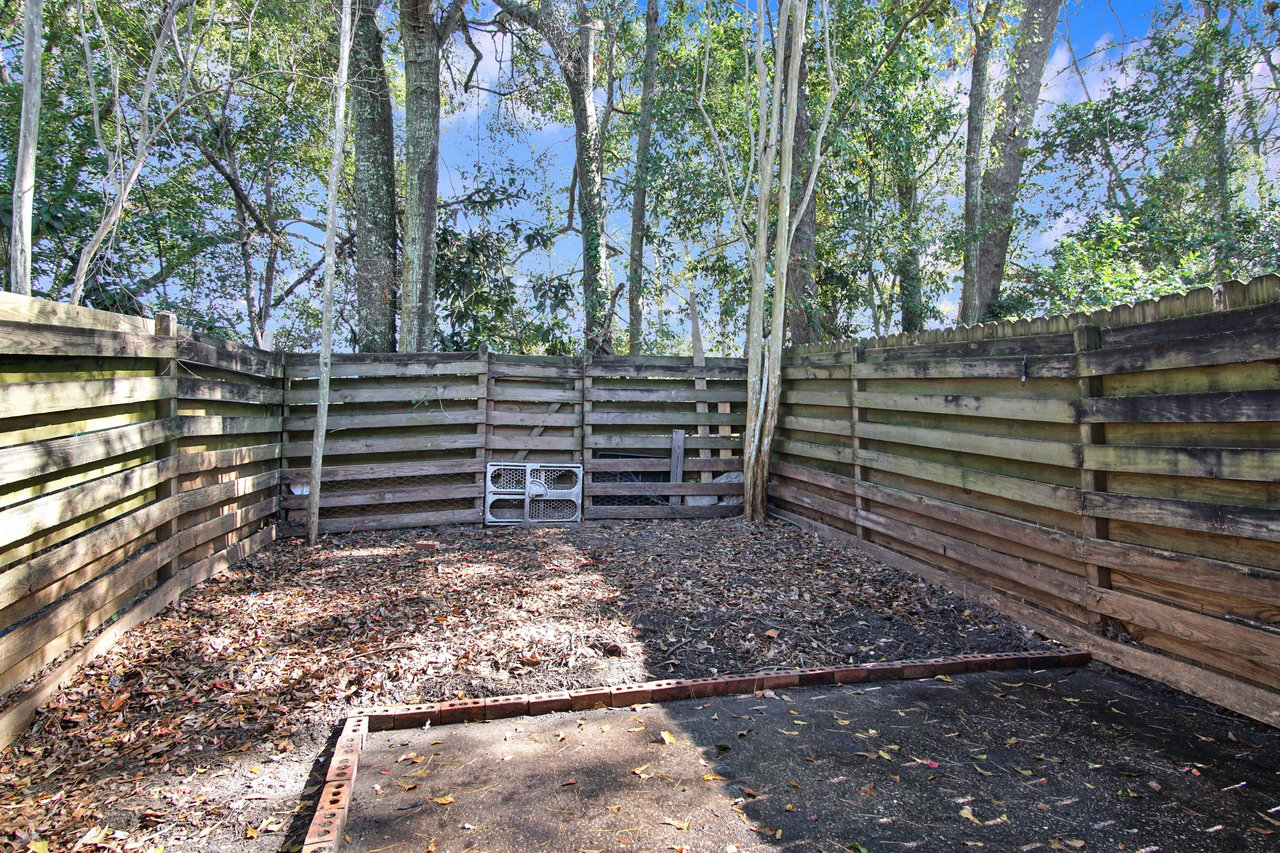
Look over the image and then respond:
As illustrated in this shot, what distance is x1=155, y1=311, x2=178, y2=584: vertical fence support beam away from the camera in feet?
13.6

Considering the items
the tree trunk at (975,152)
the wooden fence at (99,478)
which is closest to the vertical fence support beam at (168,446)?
the wooden fence at (99,478)

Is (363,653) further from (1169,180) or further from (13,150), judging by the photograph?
(1169,180)

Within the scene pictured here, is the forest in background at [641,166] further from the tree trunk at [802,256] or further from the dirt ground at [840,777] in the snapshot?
the dirt ground at [840,777]

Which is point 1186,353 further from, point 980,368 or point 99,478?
point 99,478

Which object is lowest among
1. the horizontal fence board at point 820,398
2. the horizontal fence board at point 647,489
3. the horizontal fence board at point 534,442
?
the horizontal fence board at point 647,489

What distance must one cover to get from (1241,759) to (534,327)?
8.85 metres

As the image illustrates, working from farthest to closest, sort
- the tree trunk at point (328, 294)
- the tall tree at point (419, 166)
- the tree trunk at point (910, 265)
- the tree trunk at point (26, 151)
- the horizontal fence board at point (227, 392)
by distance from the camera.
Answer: the tree trunk at point (910, 265), the tall tree at point (419, 166), the tree trunk at point (328, 294), the tree trunk at point (26, 151), the horizontal fence board at point (227, 392)

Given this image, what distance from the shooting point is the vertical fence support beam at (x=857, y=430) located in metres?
5.64

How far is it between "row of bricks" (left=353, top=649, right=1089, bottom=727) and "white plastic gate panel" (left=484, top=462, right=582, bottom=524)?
3728 millimetres

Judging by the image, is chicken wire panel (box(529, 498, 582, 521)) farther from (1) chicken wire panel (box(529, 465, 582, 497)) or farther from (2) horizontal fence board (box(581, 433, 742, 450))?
(2) horizontal fence board (box(581, 433, 742, 450))

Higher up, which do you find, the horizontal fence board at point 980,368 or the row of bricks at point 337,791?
the horizontal fence board at point 980,368

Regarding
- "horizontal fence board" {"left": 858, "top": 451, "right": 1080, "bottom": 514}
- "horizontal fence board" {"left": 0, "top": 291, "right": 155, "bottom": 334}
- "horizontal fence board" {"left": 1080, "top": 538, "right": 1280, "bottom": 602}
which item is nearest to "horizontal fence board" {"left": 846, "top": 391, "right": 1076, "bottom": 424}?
"horizontal fence board" {"left": 858, "top": 451, "right": 1080, "bottom": 514}

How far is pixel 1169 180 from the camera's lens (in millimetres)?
12414

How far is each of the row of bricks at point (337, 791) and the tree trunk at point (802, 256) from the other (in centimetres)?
672
